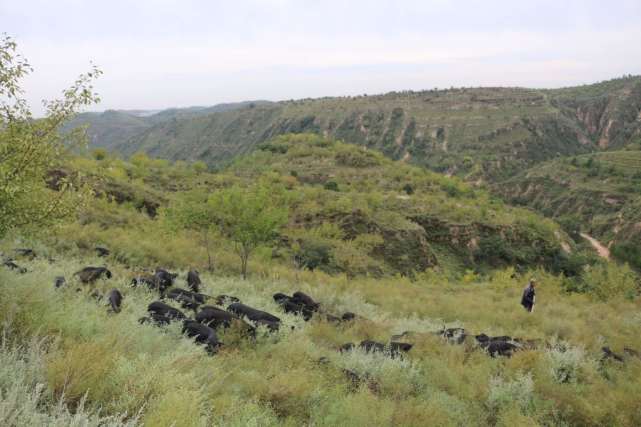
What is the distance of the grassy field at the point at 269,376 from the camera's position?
3.78 m

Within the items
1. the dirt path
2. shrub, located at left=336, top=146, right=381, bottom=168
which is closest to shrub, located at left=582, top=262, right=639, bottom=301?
the dirt path

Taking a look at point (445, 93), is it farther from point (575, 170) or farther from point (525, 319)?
point (525, 319)

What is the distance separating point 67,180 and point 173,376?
4.40 m

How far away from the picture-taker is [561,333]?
12.8 meters

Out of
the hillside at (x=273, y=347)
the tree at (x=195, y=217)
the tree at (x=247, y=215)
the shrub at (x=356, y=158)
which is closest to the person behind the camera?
the hillside at (x=273, y=347)

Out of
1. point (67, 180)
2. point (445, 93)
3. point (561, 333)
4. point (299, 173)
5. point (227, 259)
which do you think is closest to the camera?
point (67, 180)

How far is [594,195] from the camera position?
73625mm

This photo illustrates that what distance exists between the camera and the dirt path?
57097mm

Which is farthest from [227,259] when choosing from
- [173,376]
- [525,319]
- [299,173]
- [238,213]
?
[299,173]

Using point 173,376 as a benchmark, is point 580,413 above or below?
below

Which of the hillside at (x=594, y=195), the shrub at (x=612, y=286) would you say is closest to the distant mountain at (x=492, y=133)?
the hillside at (x=594, y=195)

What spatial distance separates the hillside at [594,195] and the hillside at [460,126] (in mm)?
12068

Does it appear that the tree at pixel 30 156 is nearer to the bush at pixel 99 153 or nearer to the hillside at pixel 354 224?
the hillside at pixel 354 224

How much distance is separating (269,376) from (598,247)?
6734 centimetres
